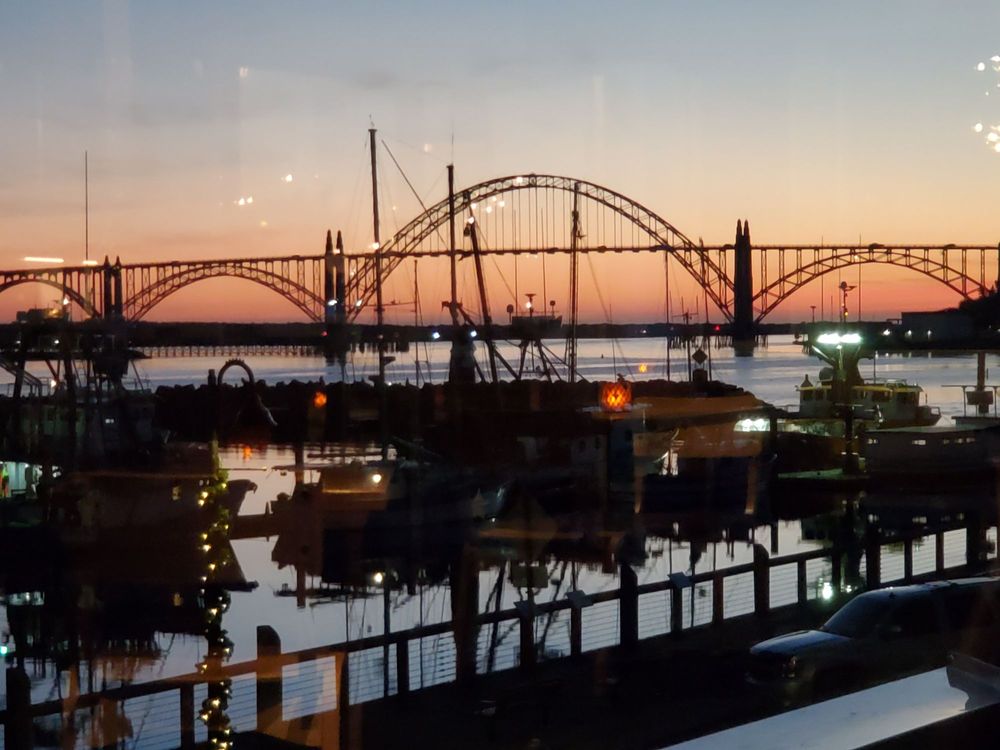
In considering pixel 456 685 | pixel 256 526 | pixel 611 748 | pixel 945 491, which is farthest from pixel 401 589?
pixel 945 491

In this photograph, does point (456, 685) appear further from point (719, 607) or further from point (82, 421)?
point (82, 421)

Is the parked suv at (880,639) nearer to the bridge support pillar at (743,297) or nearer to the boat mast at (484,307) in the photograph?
the boat mast at (484,307)

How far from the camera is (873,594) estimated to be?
25.8 ft

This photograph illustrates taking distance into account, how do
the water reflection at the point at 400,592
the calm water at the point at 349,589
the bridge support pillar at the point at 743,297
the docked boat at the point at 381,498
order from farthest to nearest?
the bridge support pillar at the point at 743,297
the docked boat at the point at 381,498
the calm water at the point at 349,589
the water reflection at the point at 400,592

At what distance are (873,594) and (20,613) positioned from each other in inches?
402

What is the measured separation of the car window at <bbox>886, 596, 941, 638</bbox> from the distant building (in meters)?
22.4

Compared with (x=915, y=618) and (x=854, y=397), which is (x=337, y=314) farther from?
(x=915, y=618)

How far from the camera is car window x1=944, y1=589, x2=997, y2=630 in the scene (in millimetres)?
7391

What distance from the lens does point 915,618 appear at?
7.55 metres

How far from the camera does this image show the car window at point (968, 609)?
7391 mm

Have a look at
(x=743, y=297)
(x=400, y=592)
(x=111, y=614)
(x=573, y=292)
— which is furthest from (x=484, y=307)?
(x=743, y=297)

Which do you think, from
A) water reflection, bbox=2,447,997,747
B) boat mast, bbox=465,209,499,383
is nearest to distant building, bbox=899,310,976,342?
water reflection, bbox=2,447,997,747

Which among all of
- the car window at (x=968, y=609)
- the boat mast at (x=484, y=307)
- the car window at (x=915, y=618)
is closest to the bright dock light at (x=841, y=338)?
the boat mast at (x=484, y=307)

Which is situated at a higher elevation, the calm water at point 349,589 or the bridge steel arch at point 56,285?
the bridge steel arch at point 56,285
